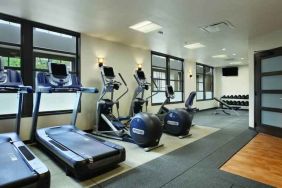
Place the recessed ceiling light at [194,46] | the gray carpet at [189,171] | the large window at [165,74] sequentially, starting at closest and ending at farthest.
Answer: the gray carpet at [189,171] < the recessed ceiling light at [194,46] < the large window at [165,74]

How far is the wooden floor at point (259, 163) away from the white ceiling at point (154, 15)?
2892 mm

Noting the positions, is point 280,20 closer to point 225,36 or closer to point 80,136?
point 225,36

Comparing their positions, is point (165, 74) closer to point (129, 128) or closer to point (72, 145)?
point (129, 128)

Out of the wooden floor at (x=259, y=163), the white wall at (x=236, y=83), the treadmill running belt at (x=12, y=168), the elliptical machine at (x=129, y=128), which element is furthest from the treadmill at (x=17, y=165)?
the white wall at (x=236, y=83)

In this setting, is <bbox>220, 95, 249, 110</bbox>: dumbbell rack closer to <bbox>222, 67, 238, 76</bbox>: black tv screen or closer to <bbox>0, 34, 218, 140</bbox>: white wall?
<bbox>222, 67, 238, 76</bbox>: black tv screen

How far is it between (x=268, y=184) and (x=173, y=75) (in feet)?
23.4

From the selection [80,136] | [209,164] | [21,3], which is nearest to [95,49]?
[21,3]

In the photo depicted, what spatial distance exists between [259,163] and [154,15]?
3.50m

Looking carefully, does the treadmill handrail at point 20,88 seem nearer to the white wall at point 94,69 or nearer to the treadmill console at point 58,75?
the treadmill console at point 58,75

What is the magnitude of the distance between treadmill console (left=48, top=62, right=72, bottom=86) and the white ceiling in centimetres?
111

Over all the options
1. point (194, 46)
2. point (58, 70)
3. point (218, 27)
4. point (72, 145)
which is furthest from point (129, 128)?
point (194, 46)

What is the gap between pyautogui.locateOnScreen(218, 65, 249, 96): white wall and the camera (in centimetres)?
1185

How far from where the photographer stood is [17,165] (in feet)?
7.97

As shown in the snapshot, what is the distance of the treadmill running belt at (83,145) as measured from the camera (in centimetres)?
293
